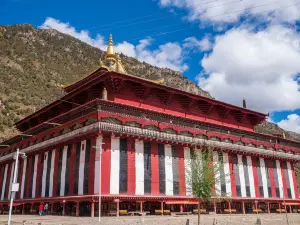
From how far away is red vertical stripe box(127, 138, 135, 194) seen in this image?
3225 cm

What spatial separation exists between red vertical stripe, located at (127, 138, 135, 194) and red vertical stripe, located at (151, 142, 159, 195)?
243cm

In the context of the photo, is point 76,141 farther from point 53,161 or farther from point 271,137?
point 271,137

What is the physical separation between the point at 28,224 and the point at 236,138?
30.7 metres

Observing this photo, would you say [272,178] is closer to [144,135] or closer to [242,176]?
[242,176]

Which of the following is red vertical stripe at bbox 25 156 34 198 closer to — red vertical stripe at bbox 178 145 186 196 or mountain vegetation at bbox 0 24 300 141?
red vertical stripe at bbox 178 145 186 196

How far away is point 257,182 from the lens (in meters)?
43.9

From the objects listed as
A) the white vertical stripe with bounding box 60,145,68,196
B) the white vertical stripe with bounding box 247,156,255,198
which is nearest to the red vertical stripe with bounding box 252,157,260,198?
the white vertical stripe with bounding box 247,156,255,198

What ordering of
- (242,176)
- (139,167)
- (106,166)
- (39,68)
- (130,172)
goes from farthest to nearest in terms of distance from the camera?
(39,68), (242,176), (139,167), (130,172), (106,166)

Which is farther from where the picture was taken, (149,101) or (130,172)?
(149,101)

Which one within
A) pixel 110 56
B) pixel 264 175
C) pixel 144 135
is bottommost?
pixel 264 175

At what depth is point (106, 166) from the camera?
31.4 m

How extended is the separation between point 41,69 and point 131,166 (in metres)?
92.5

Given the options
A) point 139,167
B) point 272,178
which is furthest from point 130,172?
point 272,178

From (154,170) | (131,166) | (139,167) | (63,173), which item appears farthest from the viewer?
(63,173)
